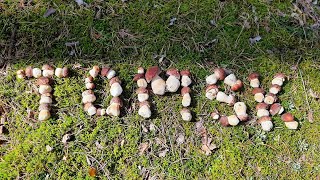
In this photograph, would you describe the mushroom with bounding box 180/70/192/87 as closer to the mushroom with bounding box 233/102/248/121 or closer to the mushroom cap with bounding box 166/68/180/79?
the mushroom cap with bounding box 166/68/180/79

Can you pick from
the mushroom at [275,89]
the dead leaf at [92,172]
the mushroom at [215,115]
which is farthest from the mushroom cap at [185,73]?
the dead leaf at [92,172]

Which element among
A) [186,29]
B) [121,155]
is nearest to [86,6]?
[186,29]

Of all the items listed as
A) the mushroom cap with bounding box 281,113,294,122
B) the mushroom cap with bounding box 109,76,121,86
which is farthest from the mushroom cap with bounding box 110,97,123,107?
the mushroom cap with bounding box 281,113,294,122

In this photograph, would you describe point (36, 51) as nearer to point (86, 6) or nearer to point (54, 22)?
point (54, 22)

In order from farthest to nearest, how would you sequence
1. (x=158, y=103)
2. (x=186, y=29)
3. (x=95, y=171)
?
(x=186, y=29)
(x=158, y=103)
(x=95, y=171)

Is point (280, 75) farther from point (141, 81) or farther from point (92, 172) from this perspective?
point (92, 172)

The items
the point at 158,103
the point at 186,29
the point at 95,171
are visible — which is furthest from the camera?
the point at 186,29

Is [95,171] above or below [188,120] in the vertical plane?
below

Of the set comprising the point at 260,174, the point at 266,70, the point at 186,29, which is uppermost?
the point at 186,29
